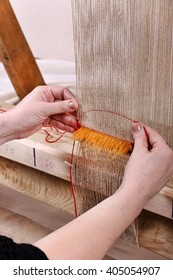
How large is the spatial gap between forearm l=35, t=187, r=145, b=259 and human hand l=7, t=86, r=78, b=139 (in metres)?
0.32

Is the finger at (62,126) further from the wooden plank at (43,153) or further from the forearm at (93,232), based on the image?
the forearm at (93,232)

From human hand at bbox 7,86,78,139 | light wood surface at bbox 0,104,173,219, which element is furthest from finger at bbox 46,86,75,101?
light wood surface at bbox 0,104,173,219

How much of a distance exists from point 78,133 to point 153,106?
0.21 m

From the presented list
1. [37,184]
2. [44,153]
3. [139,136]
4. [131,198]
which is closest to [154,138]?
[139,136]

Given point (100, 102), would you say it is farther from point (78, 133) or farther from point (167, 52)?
point (167, 52)

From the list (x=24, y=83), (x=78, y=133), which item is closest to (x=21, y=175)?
(x=24, y=83)

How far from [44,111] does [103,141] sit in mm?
167

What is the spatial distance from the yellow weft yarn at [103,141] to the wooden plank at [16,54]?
0.43m

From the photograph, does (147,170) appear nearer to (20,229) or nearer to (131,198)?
(131,198)

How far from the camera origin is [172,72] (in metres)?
1.08

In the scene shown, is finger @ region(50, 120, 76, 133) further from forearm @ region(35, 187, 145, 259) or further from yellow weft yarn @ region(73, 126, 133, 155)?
forearm @ region(35, 187, 145, 259)

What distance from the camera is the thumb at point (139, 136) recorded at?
1027mm

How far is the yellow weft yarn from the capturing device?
3.88 ft

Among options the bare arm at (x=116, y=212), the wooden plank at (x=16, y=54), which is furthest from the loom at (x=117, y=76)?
the wooden plank at (x=16, y=54)
